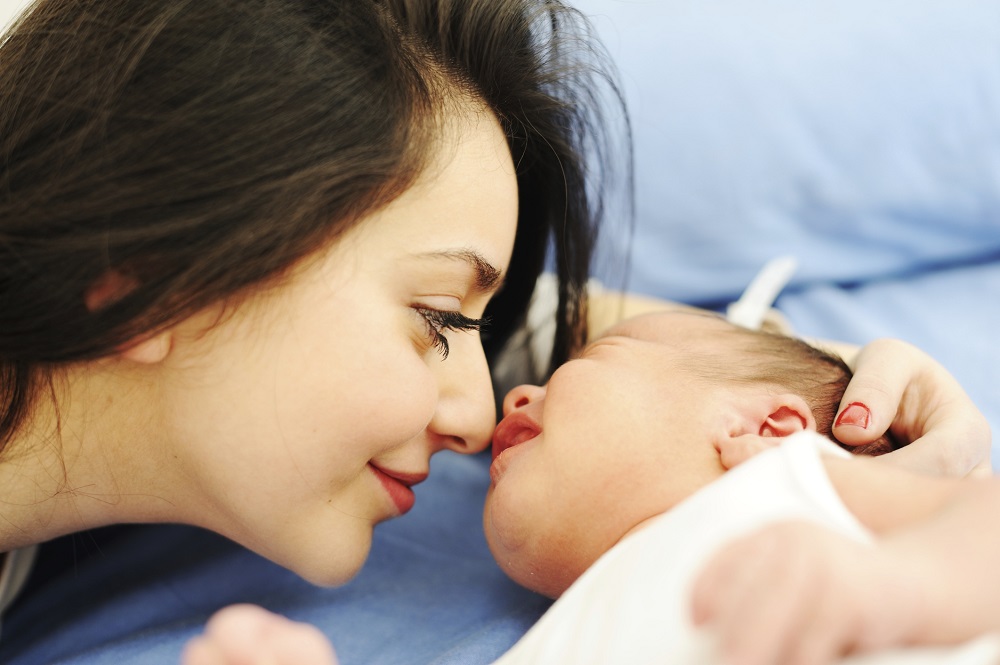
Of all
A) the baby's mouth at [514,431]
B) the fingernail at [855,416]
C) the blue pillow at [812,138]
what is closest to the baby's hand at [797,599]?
the fingernail at [855,416]

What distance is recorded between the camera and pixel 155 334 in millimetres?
768

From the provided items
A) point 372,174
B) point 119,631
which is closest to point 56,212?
point 372,174

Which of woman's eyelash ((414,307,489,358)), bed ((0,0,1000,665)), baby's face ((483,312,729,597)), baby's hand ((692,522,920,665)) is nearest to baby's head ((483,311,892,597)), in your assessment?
baby's face ((483,312,729,597))

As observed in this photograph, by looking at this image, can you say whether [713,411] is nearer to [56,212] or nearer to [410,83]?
[410,83]

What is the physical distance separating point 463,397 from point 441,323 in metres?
0.10

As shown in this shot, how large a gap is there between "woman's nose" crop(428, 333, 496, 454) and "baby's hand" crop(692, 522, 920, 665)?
1.53 feet

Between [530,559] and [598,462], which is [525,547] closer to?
[530,559]

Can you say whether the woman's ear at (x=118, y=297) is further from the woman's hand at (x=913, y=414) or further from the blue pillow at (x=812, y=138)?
the blue pillow at (x=812, y=138)

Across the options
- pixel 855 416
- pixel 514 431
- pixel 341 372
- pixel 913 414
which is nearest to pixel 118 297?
pixel 341 372

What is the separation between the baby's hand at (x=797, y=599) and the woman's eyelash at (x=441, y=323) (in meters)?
0.45

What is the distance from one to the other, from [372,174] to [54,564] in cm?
76

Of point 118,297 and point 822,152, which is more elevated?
point 118,297

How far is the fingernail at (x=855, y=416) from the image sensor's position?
0.87 meters

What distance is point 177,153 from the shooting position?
75 cm
